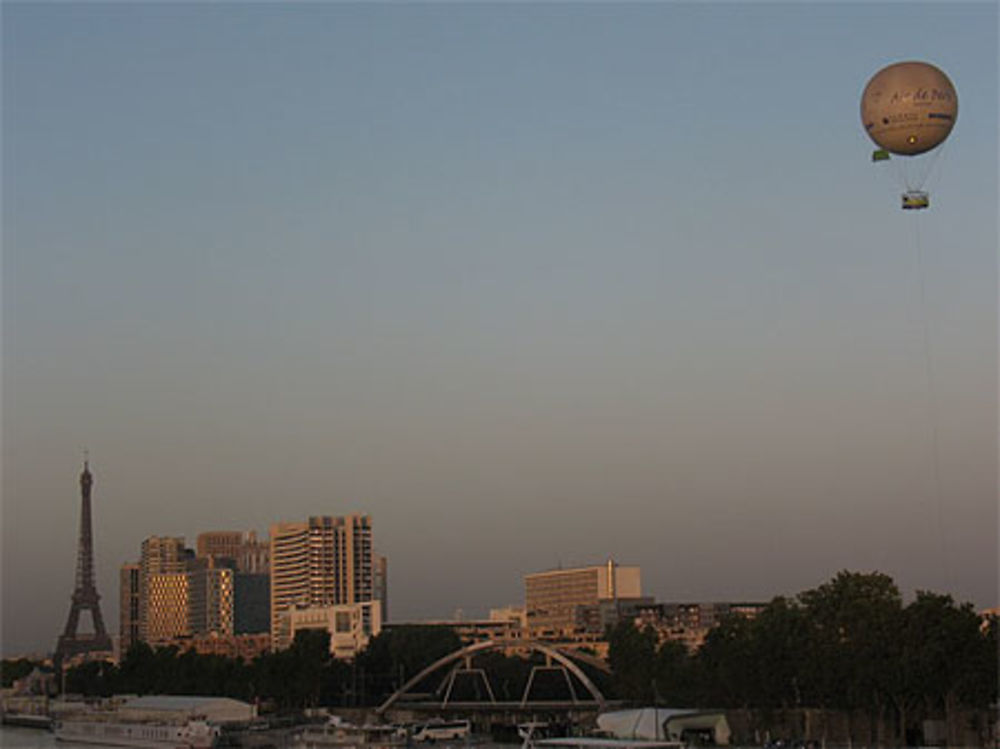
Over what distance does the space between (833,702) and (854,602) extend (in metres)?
4.05

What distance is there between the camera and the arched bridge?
89.8 metres

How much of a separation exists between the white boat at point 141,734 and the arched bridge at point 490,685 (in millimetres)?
15596

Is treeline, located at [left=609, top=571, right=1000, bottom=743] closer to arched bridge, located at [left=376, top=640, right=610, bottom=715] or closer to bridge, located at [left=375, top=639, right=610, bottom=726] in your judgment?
bridge, located at [left=375, top=639, right=610, bottom=726]

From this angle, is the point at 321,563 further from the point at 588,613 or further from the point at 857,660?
the point at 857,660

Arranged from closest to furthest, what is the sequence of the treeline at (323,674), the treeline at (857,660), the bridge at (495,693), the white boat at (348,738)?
the treeline at (857,660) → the white boat at (348,738) → the bridge at (495,693) → the treeline at (323,674)

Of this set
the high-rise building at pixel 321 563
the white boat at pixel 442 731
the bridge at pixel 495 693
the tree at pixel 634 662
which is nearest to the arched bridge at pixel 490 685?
the bridge at pixel 495 693

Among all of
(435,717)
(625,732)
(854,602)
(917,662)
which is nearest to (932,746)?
(917,662)

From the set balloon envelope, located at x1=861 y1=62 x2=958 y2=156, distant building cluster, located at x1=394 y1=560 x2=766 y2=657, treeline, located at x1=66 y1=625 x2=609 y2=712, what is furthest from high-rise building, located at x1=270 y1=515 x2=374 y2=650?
balloon envelope, located at x1=861 y1=62 x2=958 y2=156

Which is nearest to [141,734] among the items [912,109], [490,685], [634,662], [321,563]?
[634,662]

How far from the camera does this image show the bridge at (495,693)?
87438mm

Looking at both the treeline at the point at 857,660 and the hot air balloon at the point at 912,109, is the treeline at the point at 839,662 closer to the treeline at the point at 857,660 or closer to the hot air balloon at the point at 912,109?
the treeline at the point at 857,660

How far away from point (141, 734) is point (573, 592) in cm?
10082

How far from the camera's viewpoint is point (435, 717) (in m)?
91.6

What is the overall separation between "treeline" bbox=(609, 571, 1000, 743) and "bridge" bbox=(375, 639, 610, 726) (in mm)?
14125
